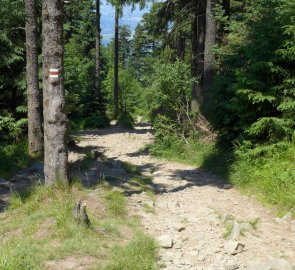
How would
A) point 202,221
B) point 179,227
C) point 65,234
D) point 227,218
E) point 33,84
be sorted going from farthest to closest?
point 33,84, point 202,221, point 227,218, point 179,227, point 65,234

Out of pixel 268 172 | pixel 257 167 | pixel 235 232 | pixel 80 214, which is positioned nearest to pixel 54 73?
pixel 80 214

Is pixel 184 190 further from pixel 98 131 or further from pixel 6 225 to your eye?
pixel 98 131

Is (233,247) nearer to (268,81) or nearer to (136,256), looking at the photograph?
(136,256)

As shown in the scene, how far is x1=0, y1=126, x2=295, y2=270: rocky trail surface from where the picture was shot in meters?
5.36

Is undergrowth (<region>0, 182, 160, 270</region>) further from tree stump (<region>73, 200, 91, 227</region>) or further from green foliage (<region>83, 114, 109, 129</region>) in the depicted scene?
green foliage (<region>83, 114, 109, 129</region>)

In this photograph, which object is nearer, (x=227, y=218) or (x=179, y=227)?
(x=179, y=227)

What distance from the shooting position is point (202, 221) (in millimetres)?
6867

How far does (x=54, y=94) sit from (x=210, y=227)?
348 cm

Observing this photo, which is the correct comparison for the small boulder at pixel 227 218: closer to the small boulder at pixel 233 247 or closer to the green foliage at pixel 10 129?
the small boulder at pixel 233 247

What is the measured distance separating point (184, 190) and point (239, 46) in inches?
178

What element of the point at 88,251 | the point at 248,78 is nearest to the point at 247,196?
the point at 248,78

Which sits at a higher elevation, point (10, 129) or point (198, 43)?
point (198, 43)

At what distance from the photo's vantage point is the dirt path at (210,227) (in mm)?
5336

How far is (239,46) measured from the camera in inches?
435
